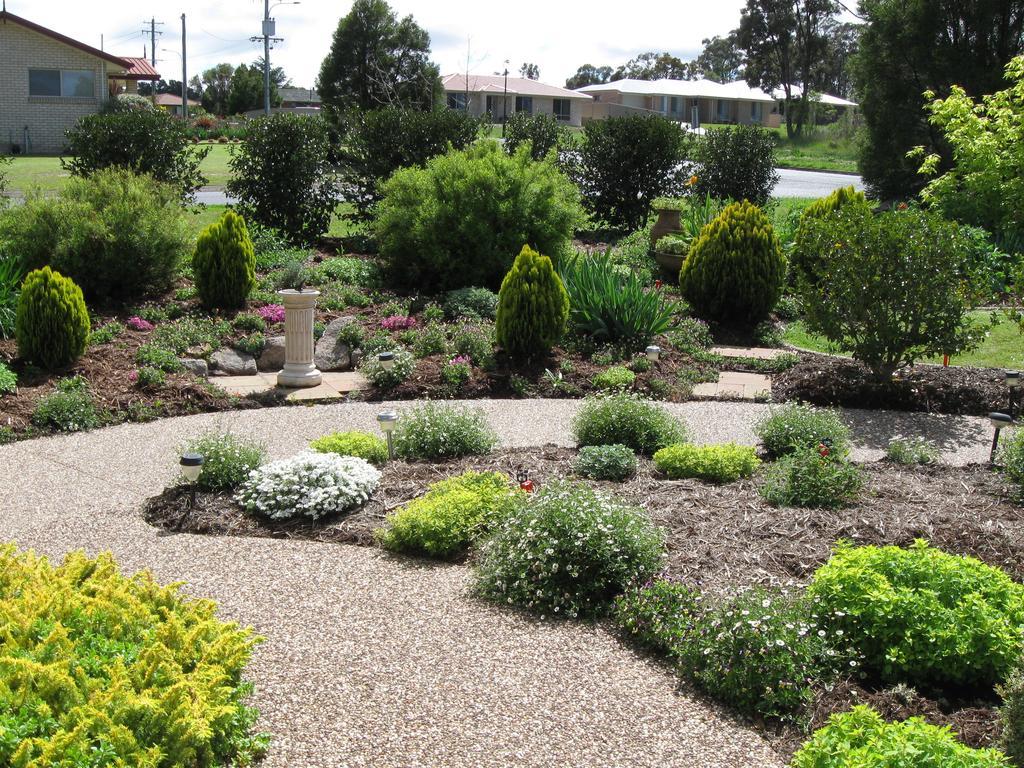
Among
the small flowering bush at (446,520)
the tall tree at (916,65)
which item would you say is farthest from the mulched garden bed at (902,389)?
the tall tree at (916,65)

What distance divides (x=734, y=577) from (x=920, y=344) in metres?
4.94

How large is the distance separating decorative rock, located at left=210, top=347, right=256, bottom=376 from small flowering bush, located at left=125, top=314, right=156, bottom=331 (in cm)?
91

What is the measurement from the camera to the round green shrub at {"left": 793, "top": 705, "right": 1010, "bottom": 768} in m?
3.12

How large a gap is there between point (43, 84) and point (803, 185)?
2843cm

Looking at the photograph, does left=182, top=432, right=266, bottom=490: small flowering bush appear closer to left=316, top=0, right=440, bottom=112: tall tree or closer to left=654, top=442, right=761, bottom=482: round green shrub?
left=654, top=442, right=761, bottom=482: round green shrub

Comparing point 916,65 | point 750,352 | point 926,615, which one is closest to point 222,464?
point 926,615

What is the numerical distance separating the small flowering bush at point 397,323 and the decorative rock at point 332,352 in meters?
0.47

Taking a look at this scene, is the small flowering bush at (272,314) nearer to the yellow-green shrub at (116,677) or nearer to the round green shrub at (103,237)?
the round green shrub at (103,237)

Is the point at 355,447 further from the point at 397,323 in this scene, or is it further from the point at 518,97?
the point at 518,97

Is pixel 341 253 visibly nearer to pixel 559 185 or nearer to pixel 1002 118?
pixel 559 185

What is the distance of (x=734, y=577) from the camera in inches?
195

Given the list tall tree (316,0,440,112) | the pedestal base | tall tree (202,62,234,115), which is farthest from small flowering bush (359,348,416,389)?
tall tree (202,62,234,115)

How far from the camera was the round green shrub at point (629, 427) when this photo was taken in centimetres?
739

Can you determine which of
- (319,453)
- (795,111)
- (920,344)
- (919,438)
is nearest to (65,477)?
(319,453)
